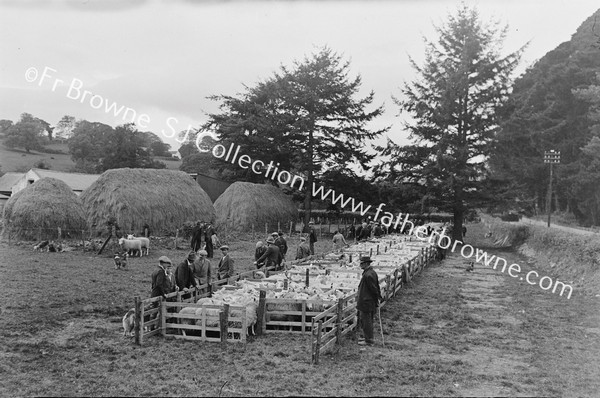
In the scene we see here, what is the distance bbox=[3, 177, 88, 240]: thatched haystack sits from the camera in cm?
2705

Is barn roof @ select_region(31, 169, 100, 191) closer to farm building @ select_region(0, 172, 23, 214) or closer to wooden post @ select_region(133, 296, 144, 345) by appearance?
farm building @ select_region(0, 172, 23, 214)

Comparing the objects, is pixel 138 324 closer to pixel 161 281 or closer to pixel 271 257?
pixel 161 281

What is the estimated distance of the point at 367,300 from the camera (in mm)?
11812

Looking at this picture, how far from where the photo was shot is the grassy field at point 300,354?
880 centimetres

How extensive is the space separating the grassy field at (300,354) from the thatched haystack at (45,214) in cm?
1005

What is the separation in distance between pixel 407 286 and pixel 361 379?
1134cm

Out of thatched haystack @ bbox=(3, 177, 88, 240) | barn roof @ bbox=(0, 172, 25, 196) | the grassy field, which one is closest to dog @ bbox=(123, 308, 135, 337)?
the grassy field

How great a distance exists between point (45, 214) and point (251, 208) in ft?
48.7

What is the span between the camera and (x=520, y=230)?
38.9 meters

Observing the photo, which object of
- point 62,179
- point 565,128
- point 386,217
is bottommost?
point 386,217

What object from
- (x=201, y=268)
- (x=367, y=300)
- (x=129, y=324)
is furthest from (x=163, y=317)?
(x=367, y=300)

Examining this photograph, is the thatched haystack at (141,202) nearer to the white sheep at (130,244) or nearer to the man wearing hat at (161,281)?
the white sheep at (130,244)

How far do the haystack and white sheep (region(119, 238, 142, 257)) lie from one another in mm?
11770

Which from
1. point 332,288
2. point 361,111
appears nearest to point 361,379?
point 332,288
